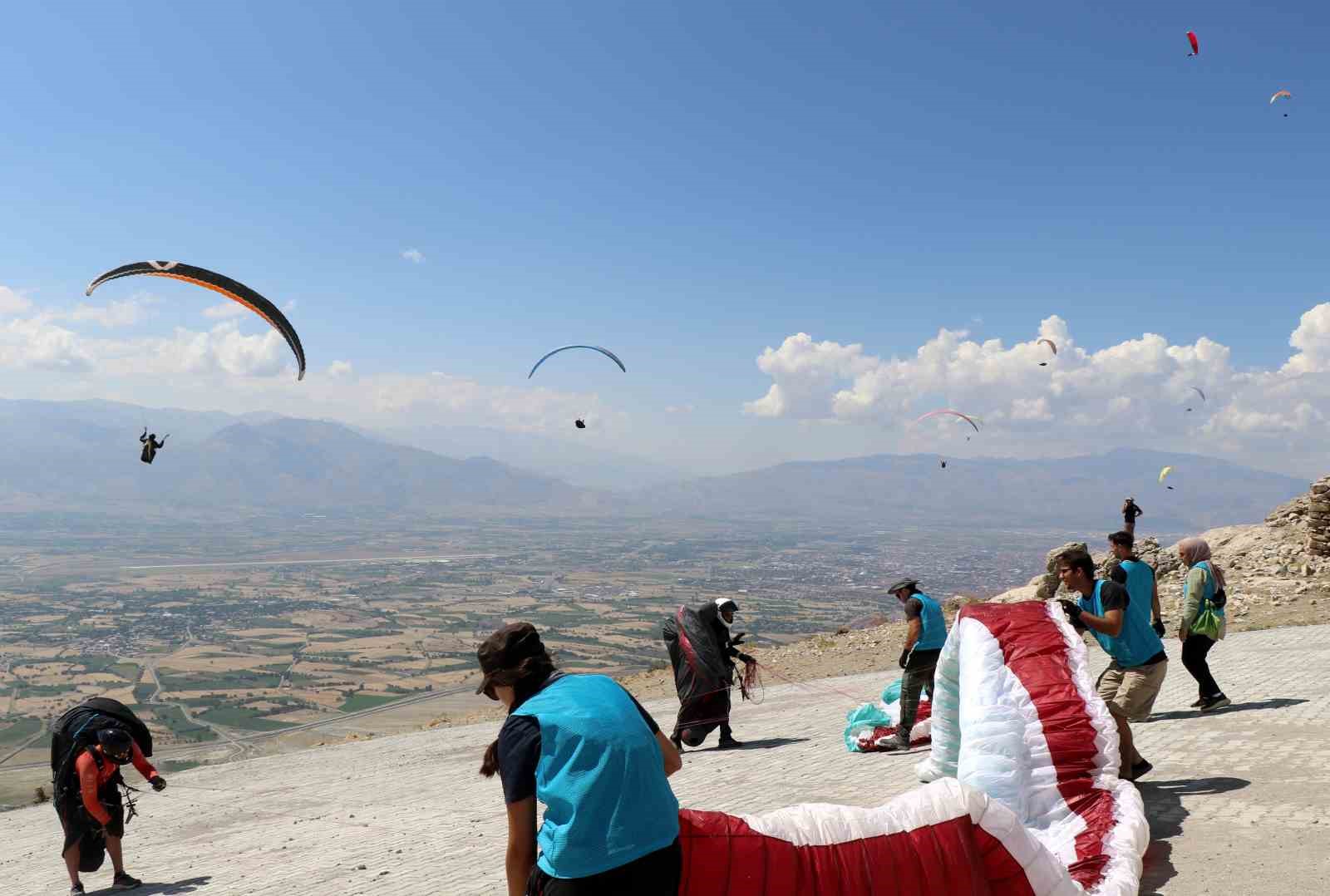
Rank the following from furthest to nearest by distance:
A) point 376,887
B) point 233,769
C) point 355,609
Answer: point 355,609, point 233,769, point 376,887

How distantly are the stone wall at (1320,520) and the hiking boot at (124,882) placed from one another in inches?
1109

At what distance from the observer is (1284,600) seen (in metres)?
21.5

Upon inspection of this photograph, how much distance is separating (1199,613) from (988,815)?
7504 mm

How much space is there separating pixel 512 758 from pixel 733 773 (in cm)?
751

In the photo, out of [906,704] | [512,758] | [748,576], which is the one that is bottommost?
[748,576]

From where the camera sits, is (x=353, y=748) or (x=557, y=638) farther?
(x=557, y=638)

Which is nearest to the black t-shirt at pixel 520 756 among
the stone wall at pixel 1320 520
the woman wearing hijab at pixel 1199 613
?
the woman wearing hijab at pixel 1199 613

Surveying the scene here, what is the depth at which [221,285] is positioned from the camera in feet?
55.9

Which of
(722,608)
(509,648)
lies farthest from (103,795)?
(722,608)

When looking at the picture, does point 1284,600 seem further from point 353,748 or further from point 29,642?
point 29,642

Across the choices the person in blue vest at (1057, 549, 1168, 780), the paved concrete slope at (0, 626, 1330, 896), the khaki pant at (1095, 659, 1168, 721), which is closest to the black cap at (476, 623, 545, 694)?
the paved concrete slope at (0, 626, 1330, 896)

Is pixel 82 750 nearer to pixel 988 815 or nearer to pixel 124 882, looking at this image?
pixel 124 882

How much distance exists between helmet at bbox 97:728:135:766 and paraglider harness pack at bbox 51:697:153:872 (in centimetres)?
9

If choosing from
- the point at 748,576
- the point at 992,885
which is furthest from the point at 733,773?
the point at 748,576
